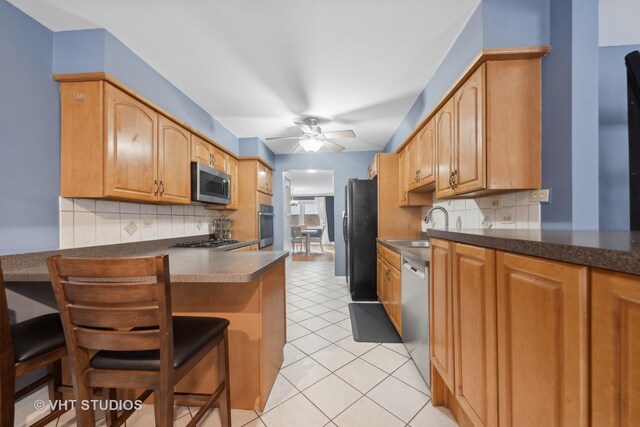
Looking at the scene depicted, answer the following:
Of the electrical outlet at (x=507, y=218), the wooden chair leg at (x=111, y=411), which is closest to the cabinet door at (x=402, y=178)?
the electrical outlet at (x=507, y=218)

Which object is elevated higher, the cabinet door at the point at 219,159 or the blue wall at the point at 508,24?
the blue wall at the point at 508,24

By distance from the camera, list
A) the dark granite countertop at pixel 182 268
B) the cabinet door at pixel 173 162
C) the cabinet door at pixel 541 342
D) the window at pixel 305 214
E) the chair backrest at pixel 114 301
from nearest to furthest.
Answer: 1. the cabinet door at pixel 541 342
2. the chair backrest at pixel 114 301
3. the dark granite countertop at pixel 182 268
4. the cabinet door at pixel 173 162
5. the window at pixel 305 214

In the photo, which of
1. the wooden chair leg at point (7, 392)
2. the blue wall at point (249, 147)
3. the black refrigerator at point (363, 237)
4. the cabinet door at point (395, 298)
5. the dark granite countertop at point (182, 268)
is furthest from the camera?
the blue wall at point (249, 147)

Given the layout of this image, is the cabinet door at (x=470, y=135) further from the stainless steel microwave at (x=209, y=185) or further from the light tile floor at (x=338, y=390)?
the stainless steel microwave at (x=209, y=185)

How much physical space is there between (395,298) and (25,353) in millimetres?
2377

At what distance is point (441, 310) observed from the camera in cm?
129

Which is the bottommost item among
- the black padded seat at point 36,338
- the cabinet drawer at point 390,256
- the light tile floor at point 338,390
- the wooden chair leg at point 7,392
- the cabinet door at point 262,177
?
the light tile floor at point 338,390

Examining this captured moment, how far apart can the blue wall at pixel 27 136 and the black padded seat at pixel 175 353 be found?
1.08 meters

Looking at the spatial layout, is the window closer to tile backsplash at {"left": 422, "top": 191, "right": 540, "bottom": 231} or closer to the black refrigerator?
the black refrigerator

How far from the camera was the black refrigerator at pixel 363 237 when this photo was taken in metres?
3.27

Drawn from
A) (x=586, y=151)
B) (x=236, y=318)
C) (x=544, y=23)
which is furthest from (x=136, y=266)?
(x=544, y=23)

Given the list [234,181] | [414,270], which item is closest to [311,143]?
[234,181]

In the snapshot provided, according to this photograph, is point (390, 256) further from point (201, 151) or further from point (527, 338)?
point (201, 151)

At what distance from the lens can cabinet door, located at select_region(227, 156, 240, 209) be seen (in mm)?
3385
